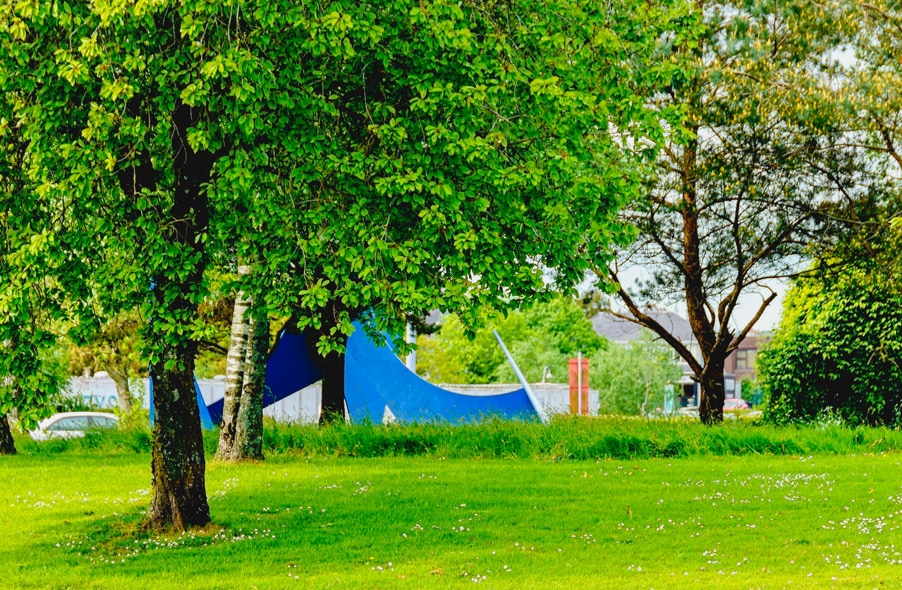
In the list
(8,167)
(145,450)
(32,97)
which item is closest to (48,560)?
(8,167)

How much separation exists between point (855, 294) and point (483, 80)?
15.3 m

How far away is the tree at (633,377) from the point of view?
5969cm

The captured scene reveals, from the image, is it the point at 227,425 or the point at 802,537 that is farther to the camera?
the point at 227,425

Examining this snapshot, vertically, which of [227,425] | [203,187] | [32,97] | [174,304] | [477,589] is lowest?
A: [477,589]

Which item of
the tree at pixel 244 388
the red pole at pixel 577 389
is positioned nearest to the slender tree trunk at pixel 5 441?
the tree at pixel 244 388

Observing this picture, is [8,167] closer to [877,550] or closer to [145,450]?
[877,550]

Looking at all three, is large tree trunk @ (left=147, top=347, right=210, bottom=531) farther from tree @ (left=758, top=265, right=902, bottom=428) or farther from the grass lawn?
tree @ (left=758, top=265, right=902, bottom=428)

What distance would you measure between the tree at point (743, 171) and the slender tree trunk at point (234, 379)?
8.09 meters

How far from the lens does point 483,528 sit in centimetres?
1105

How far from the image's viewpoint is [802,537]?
34.1 ft

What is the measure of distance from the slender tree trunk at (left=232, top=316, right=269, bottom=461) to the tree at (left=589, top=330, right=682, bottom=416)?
44054 millimetres

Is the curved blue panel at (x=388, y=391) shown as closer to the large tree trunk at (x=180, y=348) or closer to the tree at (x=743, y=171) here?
the tree at (x=743, y=171)

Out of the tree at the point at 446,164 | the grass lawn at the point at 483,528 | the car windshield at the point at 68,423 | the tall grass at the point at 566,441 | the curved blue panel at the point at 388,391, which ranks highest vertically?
the tree at the point at 446,164

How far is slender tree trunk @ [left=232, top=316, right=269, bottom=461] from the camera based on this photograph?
1672 centimetres
